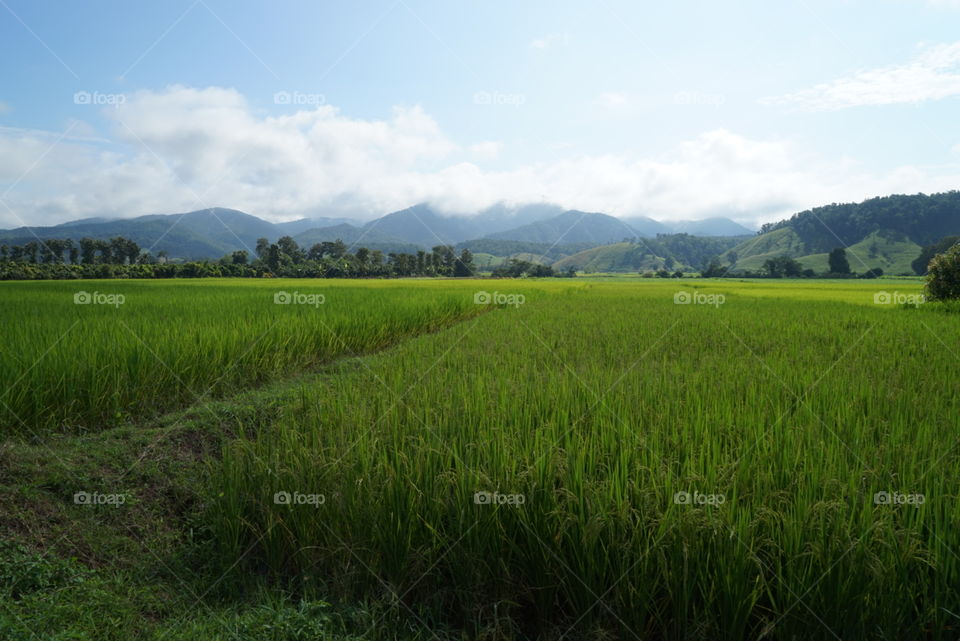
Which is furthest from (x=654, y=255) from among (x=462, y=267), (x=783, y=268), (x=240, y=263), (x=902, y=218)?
(x=240, y=263)

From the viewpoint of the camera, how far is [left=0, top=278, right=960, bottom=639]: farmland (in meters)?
2.20

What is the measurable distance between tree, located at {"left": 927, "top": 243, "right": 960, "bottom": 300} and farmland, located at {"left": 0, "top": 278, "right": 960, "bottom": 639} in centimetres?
1290

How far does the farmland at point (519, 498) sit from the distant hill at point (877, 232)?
110313mm

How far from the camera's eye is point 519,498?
8.48ft

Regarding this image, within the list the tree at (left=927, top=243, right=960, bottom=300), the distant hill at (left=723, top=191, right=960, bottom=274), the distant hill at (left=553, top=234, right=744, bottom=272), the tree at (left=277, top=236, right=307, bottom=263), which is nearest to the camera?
the tree at (left=927, top=243, right=960, bottom=300)

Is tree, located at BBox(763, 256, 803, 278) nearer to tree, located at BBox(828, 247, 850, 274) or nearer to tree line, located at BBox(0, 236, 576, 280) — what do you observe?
tree, located at BBox(828, 247, 850, 274)

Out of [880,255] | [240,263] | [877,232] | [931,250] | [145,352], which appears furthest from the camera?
[877,232]

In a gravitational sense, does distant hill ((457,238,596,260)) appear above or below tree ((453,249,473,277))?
above

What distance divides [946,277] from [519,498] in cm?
1961

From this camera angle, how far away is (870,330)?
9320mm

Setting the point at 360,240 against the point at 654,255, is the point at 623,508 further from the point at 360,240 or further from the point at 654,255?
the point at 654,255

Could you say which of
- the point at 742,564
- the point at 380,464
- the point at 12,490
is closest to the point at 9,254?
the point at 12,490

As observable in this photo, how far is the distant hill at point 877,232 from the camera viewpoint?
322 ft

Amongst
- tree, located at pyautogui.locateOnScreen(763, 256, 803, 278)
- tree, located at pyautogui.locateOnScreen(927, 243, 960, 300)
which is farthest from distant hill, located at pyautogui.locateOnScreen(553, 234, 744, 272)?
tree, located at pyautogui.locateOnScreen(927, 243, 960, 300)
